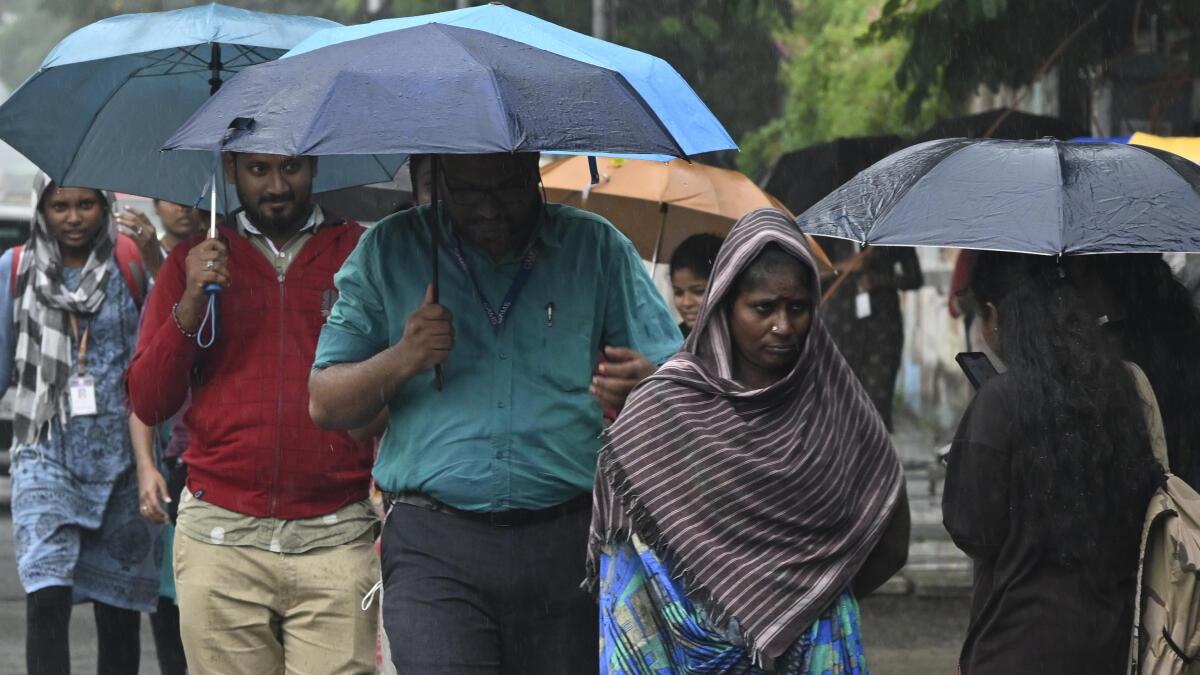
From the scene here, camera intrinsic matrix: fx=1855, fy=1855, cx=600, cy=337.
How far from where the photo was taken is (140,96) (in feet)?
18.3

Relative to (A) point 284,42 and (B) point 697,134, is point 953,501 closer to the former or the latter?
(B) point 697,134

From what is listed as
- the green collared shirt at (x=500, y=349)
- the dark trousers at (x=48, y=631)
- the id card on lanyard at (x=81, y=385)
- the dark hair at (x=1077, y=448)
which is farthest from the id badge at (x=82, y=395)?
the dark hair at (x=1077, y=448)

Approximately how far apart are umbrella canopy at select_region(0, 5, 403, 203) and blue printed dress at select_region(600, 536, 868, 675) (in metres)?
2.02

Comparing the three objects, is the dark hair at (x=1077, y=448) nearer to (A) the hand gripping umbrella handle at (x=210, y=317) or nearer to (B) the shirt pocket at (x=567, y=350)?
(B) the shirt pocket at (x=567, y=350)

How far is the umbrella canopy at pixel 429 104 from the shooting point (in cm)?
387

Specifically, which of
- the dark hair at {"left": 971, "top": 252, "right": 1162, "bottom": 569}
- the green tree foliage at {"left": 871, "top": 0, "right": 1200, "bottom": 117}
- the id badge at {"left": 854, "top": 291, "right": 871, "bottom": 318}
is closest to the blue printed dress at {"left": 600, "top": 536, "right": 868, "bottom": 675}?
the dark hair at {"left": 971, "top": 252, "right": 1162, "bottom": 569}

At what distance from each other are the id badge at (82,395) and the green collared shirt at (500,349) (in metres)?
2.42

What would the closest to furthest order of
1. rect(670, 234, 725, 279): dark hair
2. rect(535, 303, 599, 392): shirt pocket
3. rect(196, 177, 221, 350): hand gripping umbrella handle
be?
1. rect(535, 303, 599, 392): shirt pocket
2. rect(196, 177, 221, 350): hand gripping umbrella handle
3. rect(670, 234, 725, 279): dark hair

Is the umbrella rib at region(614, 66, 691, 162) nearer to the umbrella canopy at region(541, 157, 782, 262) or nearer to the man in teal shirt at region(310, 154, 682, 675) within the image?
the man in teal shirt at region(310, 154, 682, 675)

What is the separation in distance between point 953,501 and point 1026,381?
0.32m

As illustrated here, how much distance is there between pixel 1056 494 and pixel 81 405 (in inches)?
151

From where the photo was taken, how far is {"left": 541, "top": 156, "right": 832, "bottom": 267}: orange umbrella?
7676 mm

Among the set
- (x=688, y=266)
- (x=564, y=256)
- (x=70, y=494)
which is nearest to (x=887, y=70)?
(x=688, y=266)

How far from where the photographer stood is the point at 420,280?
454cm
